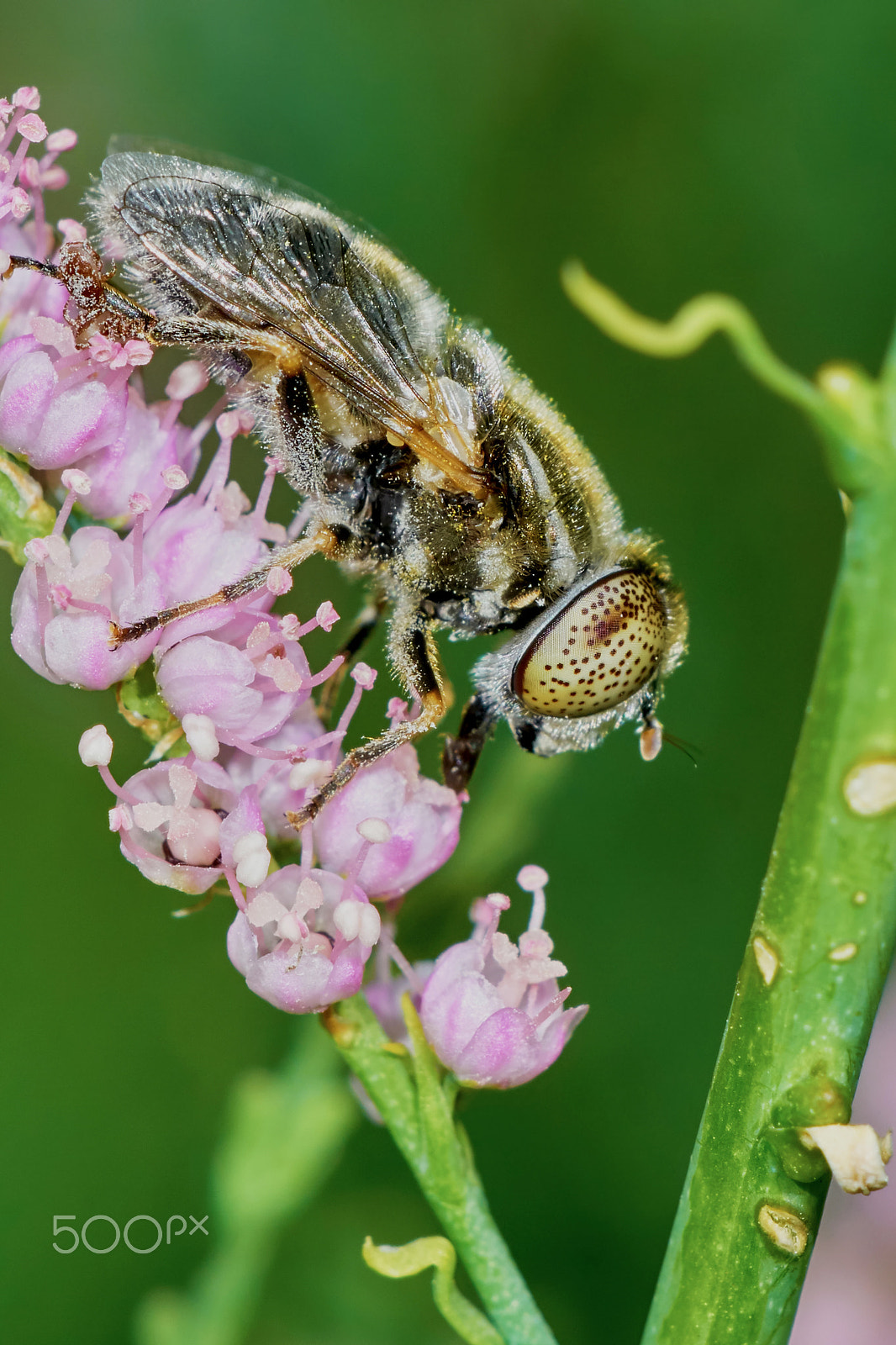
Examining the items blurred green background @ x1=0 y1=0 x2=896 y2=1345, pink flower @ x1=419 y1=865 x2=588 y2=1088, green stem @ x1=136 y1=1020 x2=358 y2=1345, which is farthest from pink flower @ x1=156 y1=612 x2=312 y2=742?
blurred green background @ x1=0 y1=0 x2=896 y2=1345

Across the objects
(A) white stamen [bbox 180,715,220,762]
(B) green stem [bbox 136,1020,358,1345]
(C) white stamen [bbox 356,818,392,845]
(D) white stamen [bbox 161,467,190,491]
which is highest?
(D) white stamen [bbox 161,467,190,491]

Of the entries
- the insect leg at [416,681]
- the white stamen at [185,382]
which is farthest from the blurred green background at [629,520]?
the white stamen at [185,382]

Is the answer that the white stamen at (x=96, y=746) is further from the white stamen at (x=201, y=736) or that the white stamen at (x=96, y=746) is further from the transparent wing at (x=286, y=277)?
the transparent wing at (x=286, y=277)

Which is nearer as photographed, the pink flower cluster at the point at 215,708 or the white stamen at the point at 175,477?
the pink flower cluster at the point at 215,708

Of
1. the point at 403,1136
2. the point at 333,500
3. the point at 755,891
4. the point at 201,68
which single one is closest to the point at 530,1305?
the point at 403,1136

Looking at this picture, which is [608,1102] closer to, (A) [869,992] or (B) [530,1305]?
(B) [530,1305]

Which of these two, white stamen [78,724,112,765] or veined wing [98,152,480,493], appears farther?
veined wing [98,152,480,493]

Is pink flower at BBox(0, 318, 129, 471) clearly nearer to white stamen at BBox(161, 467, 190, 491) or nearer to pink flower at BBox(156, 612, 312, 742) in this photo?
white stamen at BBox(161, 467, 190, 491)
